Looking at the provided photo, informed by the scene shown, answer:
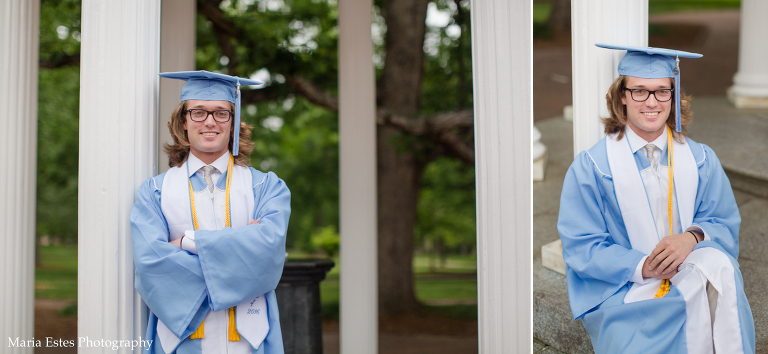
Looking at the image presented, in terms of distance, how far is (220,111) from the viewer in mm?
3336

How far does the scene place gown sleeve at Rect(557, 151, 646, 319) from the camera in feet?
10.2

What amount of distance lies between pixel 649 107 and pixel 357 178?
3173mm

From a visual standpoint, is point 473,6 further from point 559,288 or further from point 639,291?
point 559,288

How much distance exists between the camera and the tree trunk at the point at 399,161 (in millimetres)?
8875

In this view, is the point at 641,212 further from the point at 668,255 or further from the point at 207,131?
the point at 207,131

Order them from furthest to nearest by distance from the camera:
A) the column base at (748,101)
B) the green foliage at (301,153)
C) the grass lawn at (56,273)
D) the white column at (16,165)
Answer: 1. the green foliage at (301,153)
2. the grass lawn at (56,273)
3. the column base at (748,101)
4. the white column at (16,165)

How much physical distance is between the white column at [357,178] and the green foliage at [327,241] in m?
9.61

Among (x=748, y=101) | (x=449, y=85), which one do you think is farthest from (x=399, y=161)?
(x=748, y=101)

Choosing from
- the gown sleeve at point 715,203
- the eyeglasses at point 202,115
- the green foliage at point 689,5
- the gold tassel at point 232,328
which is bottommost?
the gold tassel at point 232,328

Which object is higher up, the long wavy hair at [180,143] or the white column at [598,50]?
the white column at [598,50]

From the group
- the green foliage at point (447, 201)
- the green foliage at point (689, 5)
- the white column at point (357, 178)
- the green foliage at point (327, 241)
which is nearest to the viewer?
A: the white column at point (357, 178)

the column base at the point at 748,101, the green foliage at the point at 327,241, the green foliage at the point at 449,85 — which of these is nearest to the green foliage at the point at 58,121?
the green foliage at the point at 449,85

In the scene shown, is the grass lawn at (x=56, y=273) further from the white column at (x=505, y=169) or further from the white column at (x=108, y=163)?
the white column at (x=505, y=169)

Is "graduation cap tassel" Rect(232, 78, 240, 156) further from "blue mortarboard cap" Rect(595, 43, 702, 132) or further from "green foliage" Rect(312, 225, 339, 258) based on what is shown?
"green foliage" Rect(312, 225, 339, 258)
